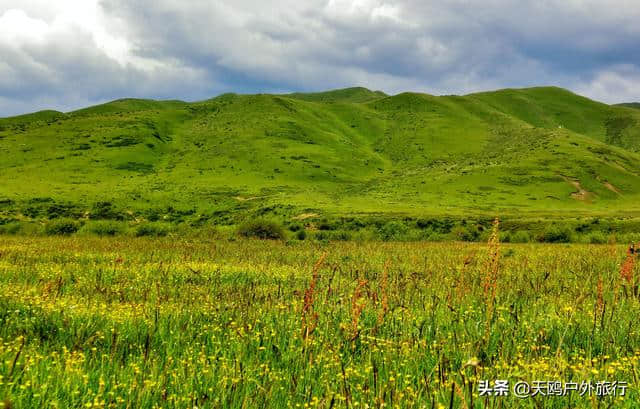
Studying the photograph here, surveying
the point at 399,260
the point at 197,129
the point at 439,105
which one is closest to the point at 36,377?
the point at 399,260

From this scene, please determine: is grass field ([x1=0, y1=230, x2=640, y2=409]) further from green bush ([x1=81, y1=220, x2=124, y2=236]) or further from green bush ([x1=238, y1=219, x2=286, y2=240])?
green bush ([x1=81, y1=220, x2=124, y2=236])

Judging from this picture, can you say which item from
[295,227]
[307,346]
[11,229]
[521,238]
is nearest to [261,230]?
[295,227]

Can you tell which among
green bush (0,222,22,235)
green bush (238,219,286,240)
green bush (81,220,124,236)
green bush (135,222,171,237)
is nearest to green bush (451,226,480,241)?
green bush (238,219,286,240)

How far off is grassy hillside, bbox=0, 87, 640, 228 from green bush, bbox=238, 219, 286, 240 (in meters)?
24.6

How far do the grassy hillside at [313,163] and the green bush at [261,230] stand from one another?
80.9 feet

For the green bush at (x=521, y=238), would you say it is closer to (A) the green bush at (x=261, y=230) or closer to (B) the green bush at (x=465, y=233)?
(B) the green bush at (x=465, y=233)

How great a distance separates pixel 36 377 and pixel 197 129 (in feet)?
430

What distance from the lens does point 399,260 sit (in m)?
15.5

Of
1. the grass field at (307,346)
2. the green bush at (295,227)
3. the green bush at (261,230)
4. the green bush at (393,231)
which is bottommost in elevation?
the green bush at (295,227)

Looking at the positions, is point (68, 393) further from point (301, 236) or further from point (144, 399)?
point (301, 236)

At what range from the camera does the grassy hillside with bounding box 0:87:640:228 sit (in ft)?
226

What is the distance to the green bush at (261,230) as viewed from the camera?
32.8m

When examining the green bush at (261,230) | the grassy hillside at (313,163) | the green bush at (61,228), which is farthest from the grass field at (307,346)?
the grassy hillside at (313,163)

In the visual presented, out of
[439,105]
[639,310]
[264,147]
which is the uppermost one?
[439,105]
